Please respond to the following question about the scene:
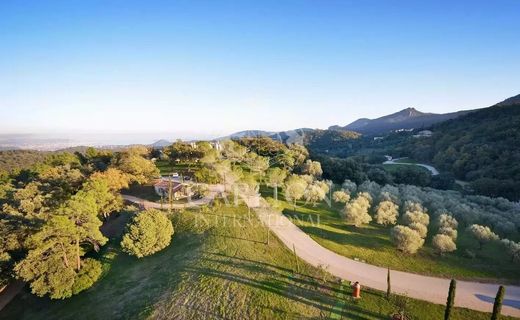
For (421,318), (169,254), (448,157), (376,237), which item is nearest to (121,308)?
(169,254)

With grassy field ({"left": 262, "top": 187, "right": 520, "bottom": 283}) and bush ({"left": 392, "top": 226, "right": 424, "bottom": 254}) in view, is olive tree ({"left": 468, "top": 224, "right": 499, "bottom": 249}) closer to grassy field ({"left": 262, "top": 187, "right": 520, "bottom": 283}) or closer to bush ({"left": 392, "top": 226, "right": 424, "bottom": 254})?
grassy field ({"left": 262, "top": 187, "right": 520, "bottom": 283})

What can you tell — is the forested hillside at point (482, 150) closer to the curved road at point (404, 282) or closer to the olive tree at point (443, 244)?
the olive tree at point (443, 244)

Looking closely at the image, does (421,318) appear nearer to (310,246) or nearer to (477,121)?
(310,246)

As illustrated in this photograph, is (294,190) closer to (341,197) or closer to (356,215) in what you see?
(341,197)

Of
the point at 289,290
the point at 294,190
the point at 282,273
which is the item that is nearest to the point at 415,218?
the point at 294,190

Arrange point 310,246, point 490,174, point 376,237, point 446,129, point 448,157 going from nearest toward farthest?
point 310,246, point 376,237, point 490,174, point 448,157, point 446,129

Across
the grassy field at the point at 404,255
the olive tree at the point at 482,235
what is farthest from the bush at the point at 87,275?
the olive tree at the point at 482,235
